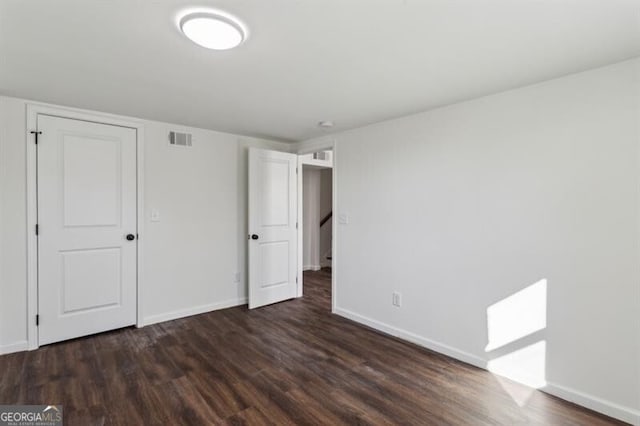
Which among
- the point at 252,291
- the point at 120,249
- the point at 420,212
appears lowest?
the point at 252,291

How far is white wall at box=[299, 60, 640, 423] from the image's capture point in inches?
75.4

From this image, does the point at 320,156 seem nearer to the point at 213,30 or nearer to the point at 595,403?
the point at 213,30

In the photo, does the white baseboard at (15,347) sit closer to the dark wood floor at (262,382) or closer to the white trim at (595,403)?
the dark wood floor at (262,382)

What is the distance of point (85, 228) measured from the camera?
3025 millimetres

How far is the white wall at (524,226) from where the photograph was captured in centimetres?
192

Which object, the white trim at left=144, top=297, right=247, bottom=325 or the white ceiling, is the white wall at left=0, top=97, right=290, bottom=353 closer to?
the white trim at left=144, top=297, right=247, bottom=325

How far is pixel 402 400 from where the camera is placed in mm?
2084

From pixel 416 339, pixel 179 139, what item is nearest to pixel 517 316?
pixel 416 339

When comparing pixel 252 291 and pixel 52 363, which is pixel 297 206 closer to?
pixel 252 291

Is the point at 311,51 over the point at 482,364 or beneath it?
over

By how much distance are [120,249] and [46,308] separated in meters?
0.76

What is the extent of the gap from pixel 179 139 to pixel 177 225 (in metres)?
0.98

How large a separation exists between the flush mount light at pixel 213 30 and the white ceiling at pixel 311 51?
5 centimetres

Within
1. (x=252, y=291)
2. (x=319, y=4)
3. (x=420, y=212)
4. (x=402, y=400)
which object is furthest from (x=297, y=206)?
(x=319, y=4)
